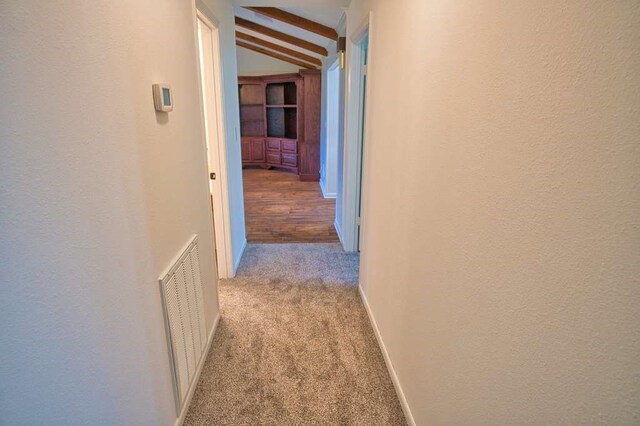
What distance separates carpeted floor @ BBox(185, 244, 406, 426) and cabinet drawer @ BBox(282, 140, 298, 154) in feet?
16.5

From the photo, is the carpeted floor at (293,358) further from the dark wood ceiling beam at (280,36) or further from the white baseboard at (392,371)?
the dark wood ceiling beam at (280,36)

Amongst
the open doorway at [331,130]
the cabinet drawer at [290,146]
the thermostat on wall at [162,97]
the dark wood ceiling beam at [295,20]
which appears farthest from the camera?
the cabinet drawer at [290,146]

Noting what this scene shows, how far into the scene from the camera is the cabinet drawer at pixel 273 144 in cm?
826

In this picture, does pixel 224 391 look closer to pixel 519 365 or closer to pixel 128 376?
pixel 128 376

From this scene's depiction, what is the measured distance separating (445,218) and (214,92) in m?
2.07

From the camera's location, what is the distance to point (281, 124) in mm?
8328

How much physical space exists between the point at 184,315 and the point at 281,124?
7104 mm

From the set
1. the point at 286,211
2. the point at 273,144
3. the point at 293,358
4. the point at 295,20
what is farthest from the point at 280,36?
the point at 293,358

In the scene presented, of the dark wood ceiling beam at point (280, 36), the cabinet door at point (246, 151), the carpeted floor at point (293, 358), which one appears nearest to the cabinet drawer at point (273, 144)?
the cabinet door at point (246, 151)

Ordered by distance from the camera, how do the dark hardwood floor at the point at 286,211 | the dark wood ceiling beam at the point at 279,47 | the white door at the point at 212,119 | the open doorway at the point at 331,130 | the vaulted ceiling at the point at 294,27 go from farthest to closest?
the dark wood ceiling beam at the point at 279,47, the open doorway at the point at 331,130, the dark hardwood floor at the point at 286,211, the vaulted ceiling at the point at 294,27, the white door at the point at 212,119

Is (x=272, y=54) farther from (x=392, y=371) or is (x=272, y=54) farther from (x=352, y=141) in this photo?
(x=392, y=371)

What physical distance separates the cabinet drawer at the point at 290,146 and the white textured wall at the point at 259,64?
1.57m

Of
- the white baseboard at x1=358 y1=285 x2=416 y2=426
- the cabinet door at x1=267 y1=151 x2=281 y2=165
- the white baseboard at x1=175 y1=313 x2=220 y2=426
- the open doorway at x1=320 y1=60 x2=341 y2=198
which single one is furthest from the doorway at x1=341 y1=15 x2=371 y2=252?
the cabinet door at x1=267 y1=151 x2=281 y2=165

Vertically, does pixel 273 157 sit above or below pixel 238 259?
above
